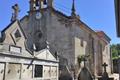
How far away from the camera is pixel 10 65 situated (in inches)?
645

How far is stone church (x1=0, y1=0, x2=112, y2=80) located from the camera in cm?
1777

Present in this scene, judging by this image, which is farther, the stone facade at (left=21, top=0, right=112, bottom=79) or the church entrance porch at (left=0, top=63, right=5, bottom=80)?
the stone facade at (left=21, top=0, right=112, bottom=79)

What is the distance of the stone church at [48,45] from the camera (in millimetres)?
17766

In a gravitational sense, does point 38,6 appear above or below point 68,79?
above

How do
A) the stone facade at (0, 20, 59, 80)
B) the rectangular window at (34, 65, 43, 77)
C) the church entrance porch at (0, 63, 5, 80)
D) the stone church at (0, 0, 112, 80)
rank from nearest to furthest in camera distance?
the church entrance porch at (0, 63, 5, 80) → the stone facade at (0, 20, 59, 80) → the stone church at (0, 0, 112, 80) → the rectangular window at (34, 65, 43, 77)

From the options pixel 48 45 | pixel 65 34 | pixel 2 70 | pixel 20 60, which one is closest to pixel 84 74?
pixel 65 34

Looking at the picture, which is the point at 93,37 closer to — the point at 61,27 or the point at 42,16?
the point at 61,27

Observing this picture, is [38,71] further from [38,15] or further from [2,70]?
[38,15]

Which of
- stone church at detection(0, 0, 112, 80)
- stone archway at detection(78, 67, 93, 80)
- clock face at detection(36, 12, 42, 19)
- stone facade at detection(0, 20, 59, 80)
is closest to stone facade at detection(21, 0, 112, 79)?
stone church at detection(0, 0, 112, 80)

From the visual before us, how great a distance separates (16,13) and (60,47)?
295 inches

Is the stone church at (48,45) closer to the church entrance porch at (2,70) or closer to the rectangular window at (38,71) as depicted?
the rectangular window at (38,71)

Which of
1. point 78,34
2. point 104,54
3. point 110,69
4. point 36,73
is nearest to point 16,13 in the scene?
point 36,73

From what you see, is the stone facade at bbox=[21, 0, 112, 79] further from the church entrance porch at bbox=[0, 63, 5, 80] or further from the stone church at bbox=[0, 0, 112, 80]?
the church entrance porch at bbox=[0, 63, 5, 80]

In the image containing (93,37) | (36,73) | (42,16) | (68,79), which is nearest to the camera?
(36,73)
